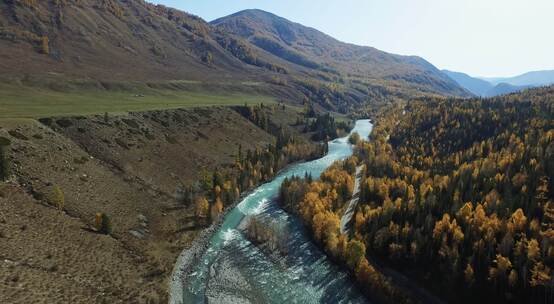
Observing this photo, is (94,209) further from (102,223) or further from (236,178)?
(236,178)

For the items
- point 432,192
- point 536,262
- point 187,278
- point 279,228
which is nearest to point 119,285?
point 187,278

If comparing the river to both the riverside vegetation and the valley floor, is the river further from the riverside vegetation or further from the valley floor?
the riverside vegetation

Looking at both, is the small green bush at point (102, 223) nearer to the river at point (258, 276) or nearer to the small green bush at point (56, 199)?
the small green bush at point (56, 199)

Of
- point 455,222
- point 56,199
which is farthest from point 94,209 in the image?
point 455,222

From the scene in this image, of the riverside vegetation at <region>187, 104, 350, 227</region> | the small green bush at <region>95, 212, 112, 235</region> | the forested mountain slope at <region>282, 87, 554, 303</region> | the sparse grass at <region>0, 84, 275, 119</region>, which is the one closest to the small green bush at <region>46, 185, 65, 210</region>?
the small green bush at <region>95, 212, 112, 235</region>

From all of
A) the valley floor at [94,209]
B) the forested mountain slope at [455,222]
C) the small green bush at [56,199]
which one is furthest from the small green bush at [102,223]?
the forested mountain slope at [455,222]
